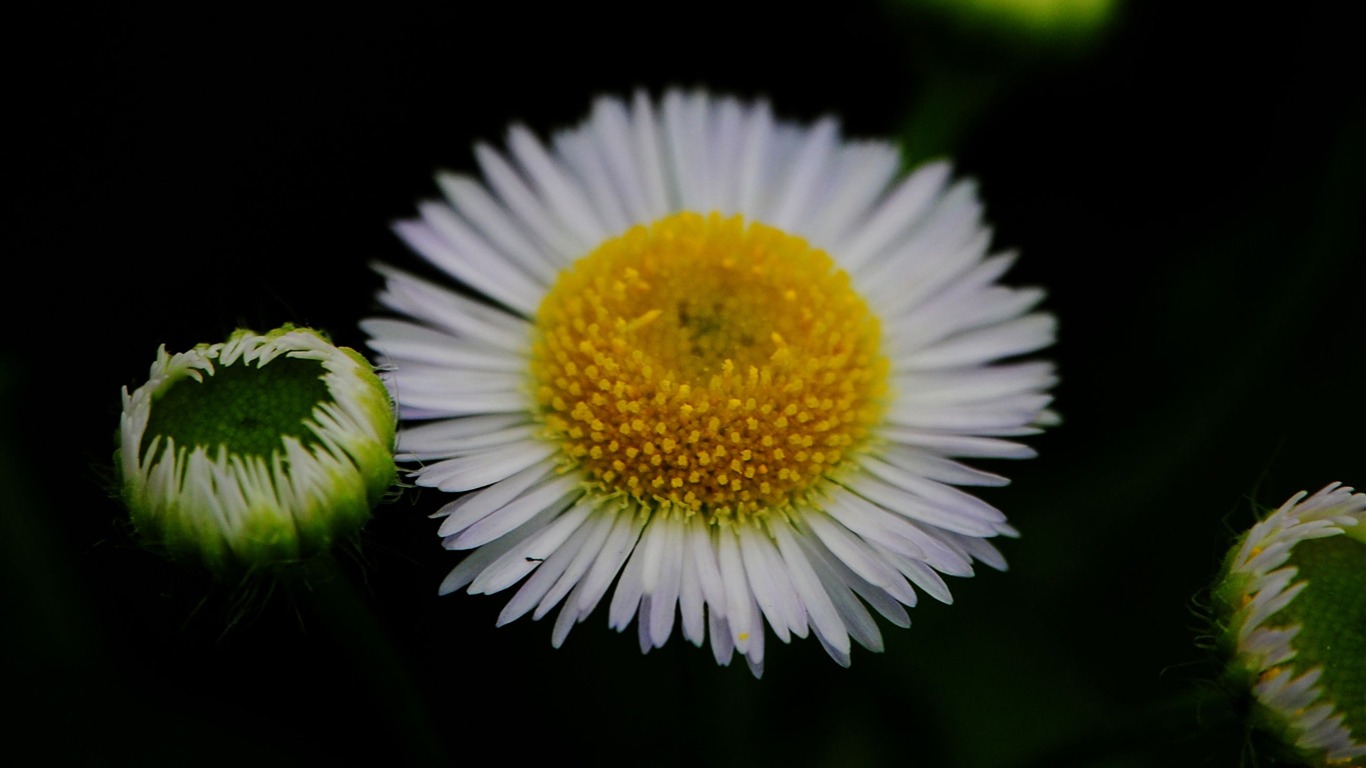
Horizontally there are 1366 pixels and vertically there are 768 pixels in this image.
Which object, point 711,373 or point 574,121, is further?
point 574,121

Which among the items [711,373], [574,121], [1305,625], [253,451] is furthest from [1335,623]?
[574,121]

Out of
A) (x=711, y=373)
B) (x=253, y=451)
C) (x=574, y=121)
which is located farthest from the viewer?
(x=574, y=121)

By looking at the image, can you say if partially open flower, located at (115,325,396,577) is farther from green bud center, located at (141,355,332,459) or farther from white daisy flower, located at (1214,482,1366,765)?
white daisy flower, located at (1214,482,1366,765)

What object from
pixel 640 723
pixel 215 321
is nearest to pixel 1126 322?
pixel 640 723

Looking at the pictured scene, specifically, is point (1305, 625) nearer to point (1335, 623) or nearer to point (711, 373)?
point (1335, 623)

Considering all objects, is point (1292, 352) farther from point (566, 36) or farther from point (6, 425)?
point (6, 425)

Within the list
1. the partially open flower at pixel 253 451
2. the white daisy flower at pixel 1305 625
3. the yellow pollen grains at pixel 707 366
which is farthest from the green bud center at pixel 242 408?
the white daisy flower at pixel 1305 625

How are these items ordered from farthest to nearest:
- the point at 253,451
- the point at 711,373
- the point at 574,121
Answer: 1. the point at 574,121
2. the point at 711,373
3. the point at 253,451
